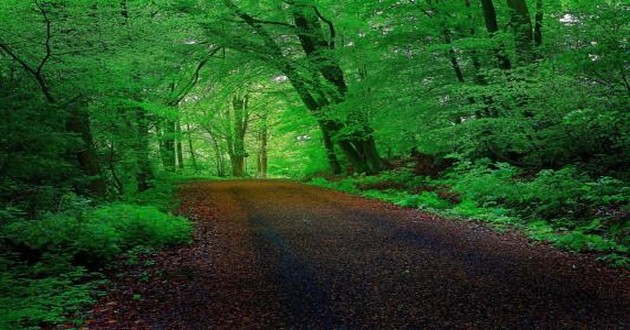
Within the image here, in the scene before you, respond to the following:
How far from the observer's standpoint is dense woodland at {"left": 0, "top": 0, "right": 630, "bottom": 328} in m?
7.30

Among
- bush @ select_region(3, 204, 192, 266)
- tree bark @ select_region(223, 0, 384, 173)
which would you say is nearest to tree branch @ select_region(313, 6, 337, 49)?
tree bark @ select_region(223, 0, 384, 173)

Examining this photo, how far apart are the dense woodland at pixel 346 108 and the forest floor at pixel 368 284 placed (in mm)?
736

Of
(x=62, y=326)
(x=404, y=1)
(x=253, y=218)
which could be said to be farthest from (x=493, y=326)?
(x=404, y=1)

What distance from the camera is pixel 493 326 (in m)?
4.32

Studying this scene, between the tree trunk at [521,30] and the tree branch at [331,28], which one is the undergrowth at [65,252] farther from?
the tree branch at [331,28]

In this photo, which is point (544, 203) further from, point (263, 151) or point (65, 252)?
point (263, 151)

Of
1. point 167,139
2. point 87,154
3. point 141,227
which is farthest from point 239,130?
point 141,227

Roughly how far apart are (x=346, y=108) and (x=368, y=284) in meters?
11.5

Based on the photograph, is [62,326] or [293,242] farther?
[293,242]

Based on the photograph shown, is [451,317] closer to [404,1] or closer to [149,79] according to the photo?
[149,79]

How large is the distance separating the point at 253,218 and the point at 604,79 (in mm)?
7716

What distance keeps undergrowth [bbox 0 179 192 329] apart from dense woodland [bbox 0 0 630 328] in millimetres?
33

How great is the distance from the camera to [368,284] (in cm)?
573

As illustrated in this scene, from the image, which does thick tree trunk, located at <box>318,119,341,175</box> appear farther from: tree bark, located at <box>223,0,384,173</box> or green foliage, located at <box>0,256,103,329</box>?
green foliage, located at <box>0,256,103,329</box>
